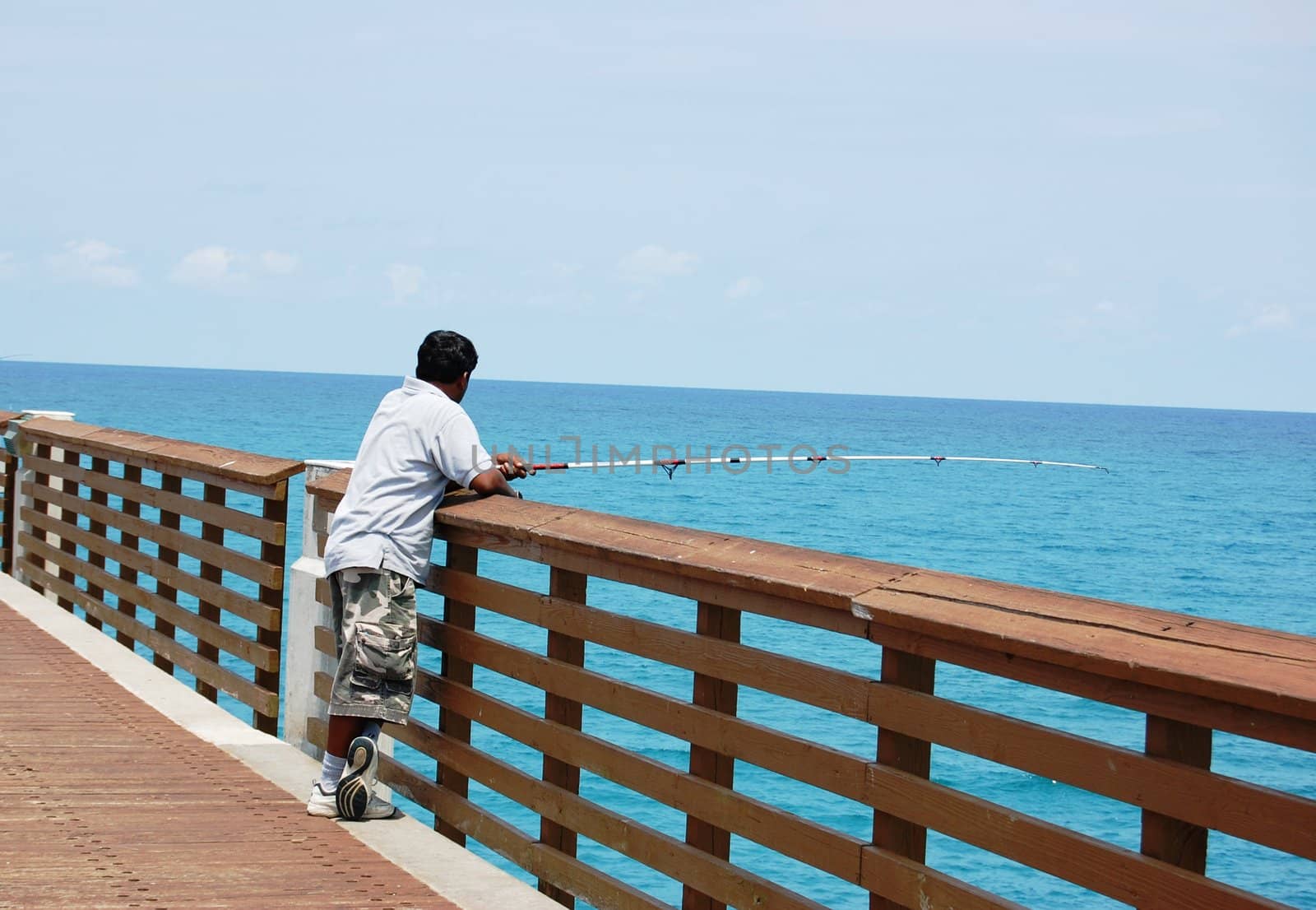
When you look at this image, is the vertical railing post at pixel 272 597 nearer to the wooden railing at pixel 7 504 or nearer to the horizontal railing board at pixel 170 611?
the horizontal railing board at pixel 170 611

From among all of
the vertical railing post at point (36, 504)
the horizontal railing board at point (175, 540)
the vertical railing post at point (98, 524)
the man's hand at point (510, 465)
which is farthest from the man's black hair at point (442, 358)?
the vertical railing post at point (36, 504)

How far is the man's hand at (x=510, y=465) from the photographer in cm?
487

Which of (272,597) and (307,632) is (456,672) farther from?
(272,597)

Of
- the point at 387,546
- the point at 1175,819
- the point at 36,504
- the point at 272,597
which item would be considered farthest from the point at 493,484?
the point at 36,504

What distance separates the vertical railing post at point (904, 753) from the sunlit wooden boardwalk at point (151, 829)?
1.39 meters

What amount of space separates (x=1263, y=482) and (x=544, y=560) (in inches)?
3875

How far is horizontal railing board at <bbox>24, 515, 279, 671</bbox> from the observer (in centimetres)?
634

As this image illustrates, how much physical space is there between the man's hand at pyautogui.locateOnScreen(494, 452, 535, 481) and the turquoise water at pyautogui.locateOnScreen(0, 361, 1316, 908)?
9173 millimetres

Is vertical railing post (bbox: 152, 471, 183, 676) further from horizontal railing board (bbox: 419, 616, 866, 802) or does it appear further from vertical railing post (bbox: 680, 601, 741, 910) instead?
vertical railing post (bbox: 680, 601, 741, 910)

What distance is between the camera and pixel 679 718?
3729mm

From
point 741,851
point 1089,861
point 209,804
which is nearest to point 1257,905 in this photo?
point 1089,861

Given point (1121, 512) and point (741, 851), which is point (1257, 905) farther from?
point (1121, 512)

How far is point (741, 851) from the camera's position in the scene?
14680mm

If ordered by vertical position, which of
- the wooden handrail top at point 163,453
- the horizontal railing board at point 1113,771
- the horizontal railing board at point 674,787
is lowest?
the horizontal railing board at point 674,787
